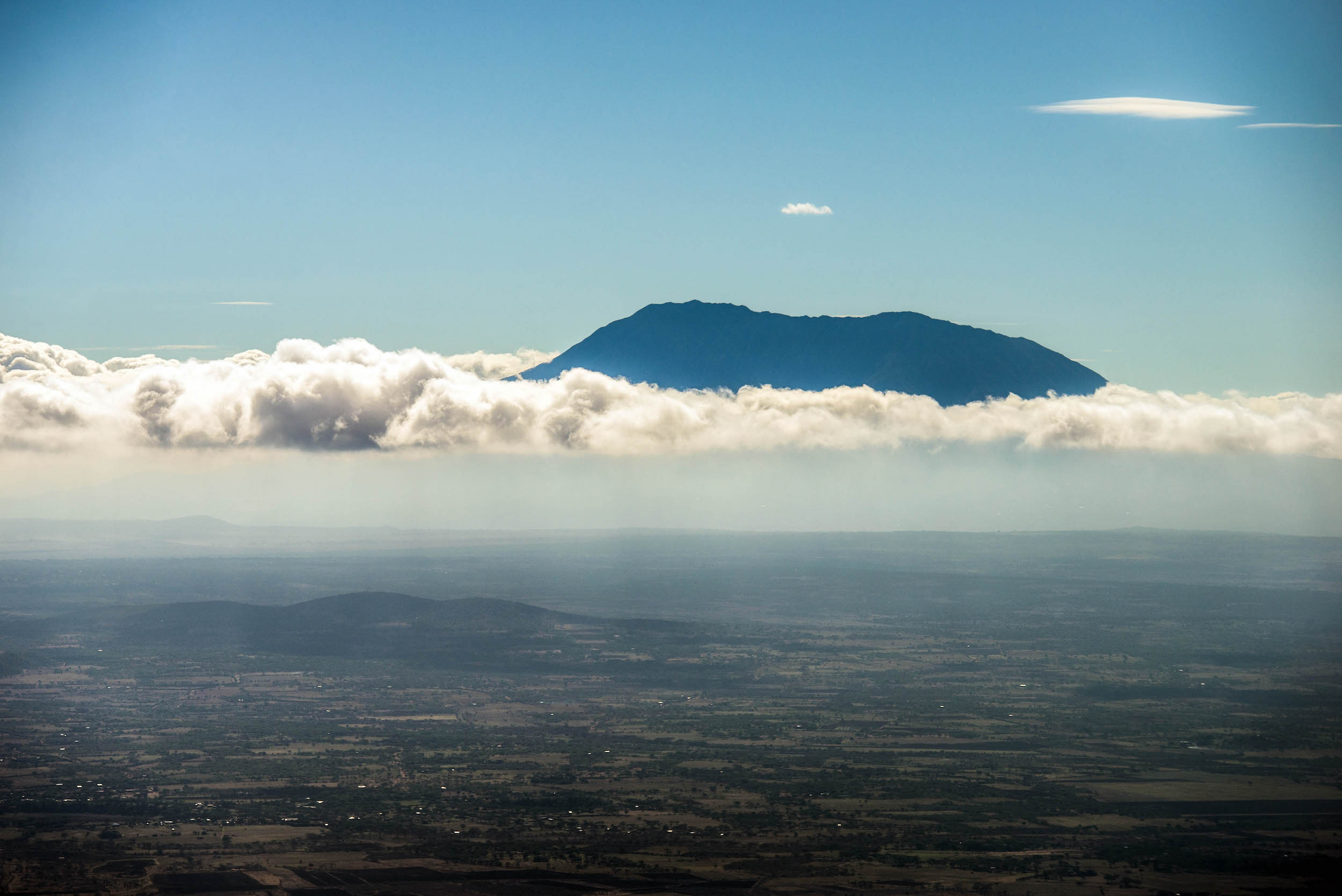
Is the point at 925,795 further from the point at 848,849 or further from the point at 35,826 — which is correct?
the point at 35,826

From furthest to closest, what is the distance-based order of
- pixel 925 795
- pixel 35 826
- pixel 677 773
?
1. pixel 677 773
2. pixel 925 795
3. pixel 35 826

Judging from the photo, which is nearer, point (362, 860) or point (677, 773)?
point (362, 860)

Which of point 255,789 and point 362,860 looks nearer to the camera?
point 362,860

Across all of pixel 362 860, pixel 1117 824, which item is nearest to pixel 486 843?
pixel 362 860

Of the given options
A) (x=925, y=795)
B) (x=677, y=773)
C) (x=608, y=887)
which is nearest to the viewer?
(x=608, y=887)

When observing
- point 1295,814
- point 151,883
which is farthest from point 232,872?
point 1295,814

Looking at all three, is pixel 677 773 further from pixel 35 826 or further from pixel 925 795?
pixel 35 826

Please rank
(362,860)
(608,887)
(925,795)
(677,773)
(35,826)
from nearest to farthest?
(608,887)
(362,860)
(35,826)
(925,795)
(677,773)

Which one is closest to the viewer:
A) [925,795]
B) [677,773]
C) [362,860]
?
[362,860]
